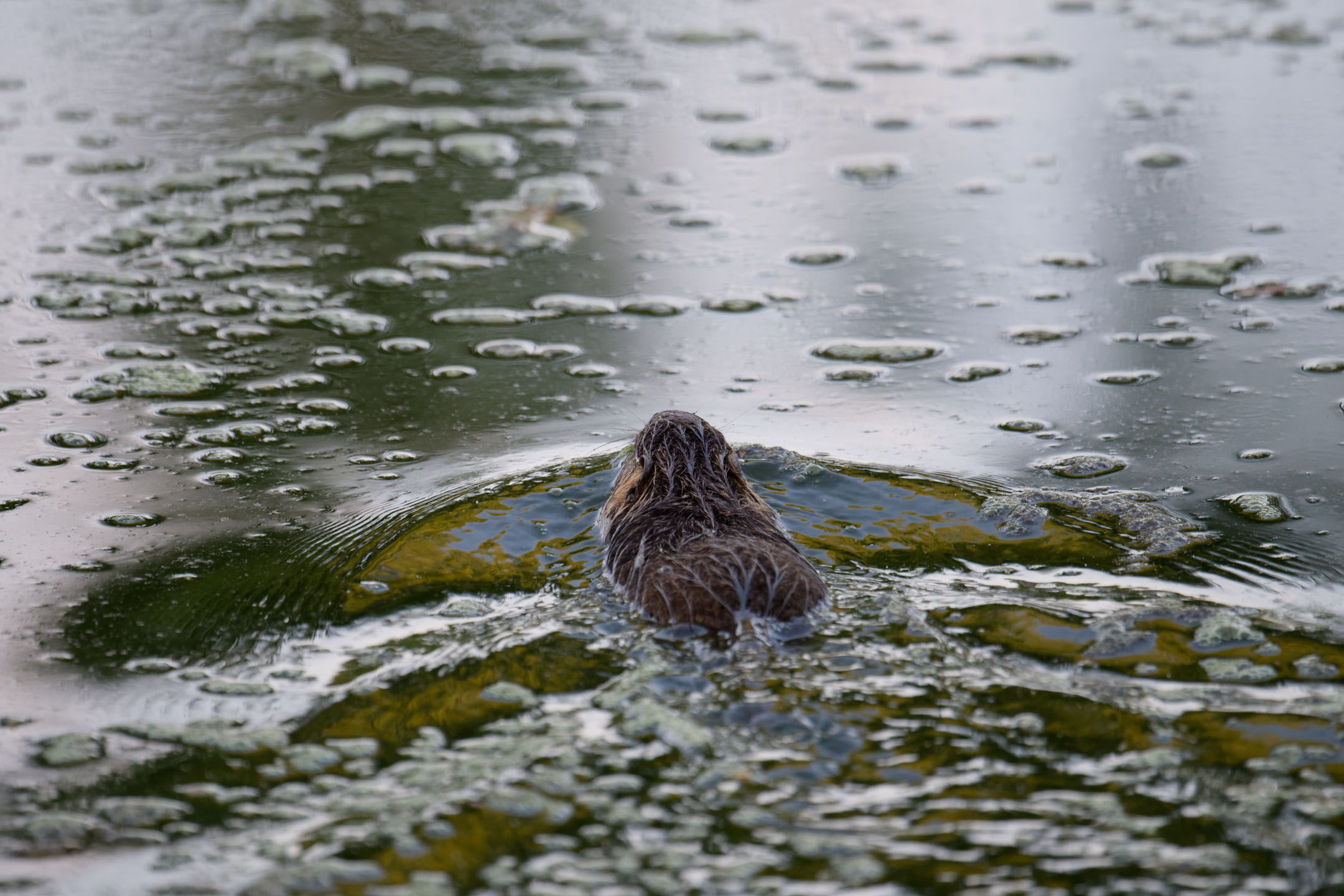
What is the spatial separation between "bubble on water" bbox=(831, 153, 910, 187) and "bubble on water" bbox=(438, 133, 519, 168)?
80.9 inches

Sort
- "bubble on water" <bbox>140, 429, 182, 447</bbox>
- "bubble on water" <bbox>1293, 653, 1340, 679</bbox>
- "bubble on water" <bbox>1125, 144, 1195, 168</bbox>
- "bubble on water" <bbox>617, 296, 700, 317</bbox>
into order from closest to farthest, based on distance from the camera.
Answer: "bubble on water" <bbox>1293, 653, 1340, 679</bbox> → "bubble on water" <bbox>140, 429, 182, 447</bbox> → "bubble on water" <bbox>617, 296, 700, 317</bbox> → "bubble on water" <bbox>1125, 144, 1195, 168</bbox>

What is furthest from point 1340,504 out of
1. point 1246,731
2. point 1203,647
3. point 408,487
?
point 408,487

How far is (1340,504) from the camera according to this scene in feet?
16.0

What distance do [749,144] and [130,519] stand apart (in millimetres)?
4994

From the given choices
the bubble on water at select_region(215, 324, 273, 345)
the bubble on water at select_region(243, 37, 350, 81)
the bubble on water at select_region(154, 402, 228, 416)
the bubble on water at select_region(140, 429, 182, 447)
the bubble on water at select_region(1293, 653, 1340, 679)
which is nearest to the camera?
the bubble on water at select_region(1293, 653, 1340, 679)

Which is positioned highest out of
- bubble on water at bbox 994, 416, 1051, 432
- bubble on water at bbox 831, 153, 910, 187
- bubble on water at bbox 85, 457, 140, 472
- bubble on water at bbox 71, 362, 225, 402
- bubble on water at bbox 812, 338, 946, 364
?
bubble on water at bbox 831, 153, 910, 187

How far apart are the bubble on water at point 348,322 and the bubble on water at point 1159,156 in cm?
471

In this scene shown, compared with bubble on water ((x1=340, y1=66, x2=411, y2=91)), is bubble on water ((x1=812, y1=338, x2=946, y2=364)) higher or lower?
lower

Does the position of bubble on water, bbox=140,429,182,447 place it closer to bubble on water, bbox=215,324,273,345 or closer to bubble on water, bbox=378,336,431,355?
bubble on water, bbox=215,324,273,345

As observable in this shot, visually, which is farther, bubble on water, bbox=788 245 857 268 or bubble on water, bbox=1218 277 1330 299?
bubble on water, bbox=788 245 857 268

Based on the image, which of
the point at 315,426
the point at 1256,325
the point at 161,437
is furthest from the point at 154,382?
the point at 1256,325

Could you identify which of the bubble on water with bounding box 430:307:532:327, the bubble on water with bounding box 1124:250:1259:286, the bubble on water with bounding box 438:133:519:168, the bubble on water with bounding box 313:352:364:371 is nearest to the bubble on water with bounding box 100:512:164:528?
the bubble on water with bounding box 313:352:364:371

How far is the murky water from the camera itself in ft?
11.1

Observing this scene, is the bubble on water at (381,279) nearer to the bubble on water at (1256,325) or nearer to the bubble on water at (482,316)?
the bubble on water at (482,316)
